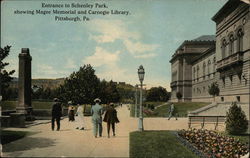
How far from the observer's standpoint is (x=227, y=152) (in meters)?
9.93

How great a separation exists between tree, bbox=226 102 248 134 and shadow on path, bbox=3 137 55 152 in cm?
824

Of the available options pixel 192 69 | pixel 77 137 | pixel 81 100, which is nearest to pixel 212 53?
pixel 192 69

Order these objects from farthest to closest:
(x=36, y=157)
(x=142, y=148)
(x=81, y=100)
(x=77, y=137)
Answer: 1. (x=81, y=100)
2. (x=77, y=137)
3. (x=142, y=148)
4. (x=36, y=157)

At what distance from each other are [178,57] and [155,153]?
71.9m

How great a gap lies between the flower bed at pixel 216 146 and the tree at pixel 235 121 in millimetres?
2386

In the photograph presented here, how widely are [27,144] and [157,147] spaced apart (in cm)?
485

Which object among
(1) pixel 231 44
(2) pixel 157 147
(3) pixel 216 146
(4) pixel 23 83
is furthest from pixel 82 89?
(1) pixel 231 44

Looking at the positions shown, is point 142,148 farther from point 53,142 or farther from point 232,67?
point 232,67

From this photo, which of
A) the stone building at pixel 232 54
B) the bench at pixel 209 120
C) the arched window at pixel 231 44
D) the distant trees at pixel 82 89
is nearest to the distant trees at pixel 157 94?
the stone building at pixel 232 54

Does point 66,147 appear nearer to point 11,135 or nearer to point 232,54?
point 11,135

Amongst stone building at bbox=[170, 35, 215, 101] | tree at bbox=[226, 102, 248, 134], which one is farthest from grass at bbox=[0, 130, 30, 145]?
stone building at bbox=[170, 35, 215, 101]

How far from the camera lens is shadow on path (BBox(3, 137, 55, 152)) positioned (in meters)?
10.4

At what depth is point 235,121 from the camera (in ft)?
47.0

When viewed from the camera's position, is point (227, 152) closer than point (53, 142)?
Yes
